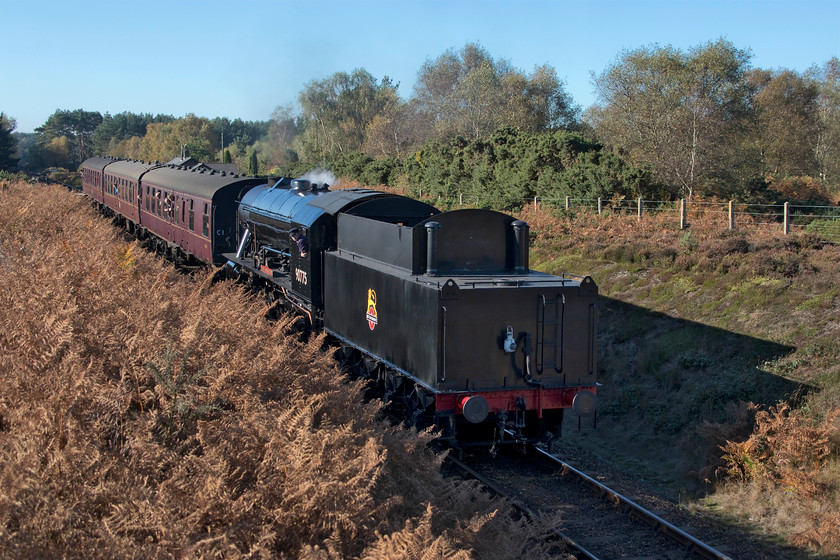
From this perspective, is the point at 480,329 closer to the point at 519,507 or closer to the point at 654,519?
the point at 519,507

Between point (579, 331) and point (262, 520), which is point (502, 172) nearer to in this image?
point (579, 331)

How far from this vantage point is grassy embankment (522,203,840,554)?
28.3 feet

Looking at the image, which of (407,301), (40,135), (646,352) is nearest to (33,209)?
(407,301)

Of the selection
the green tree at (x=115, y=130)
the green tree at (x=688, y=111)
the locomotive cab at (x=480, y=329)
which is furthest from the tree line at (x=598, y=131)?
the green tree at (x=115, y=130)

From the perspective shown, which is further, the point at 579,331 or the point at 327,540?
the point at 579,331

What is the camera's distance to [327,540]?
14.7ft

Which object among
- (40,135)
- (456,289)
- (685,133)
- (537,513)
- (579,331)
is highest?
(40,135)

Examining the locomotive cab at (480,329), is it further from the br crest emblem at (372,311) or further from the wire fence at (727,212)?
the wire fence at (727,212)

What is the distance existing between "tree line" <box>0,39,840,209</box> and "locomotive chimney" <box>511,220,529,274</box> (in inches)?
525

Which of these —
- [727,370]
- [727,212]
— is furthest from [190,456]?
[727,212]

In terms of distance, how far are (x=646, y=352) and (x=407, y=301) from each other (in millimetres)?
6336

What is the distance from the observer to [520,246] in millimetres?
9773

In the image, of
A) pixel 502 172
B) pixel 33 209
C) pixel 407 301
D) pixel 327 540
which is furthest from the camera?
pixel 502 172

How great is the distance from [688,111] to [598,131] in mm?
10019
